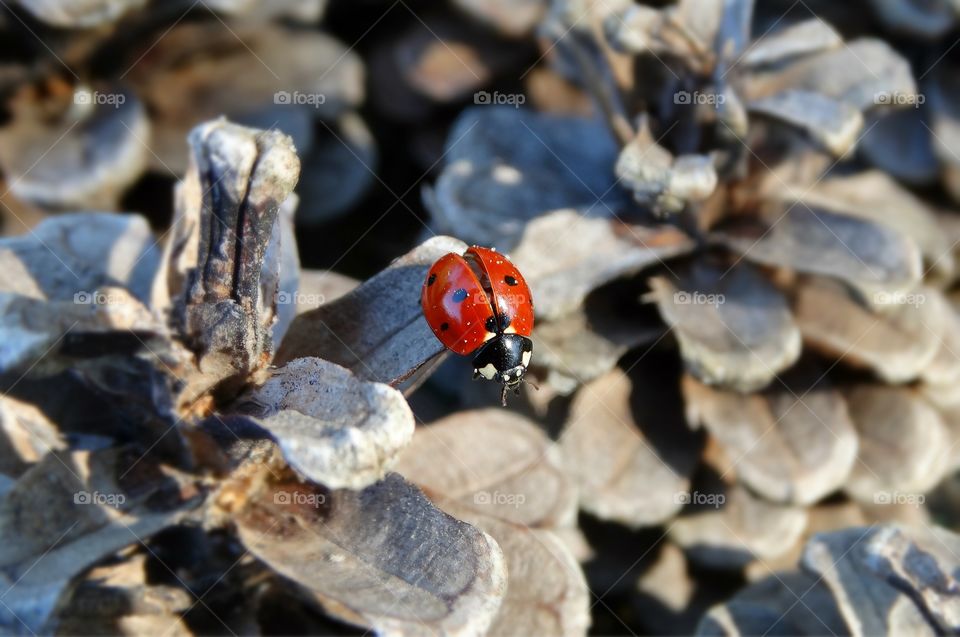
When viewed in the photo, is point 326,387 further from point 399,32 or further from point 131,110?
point 399,32
